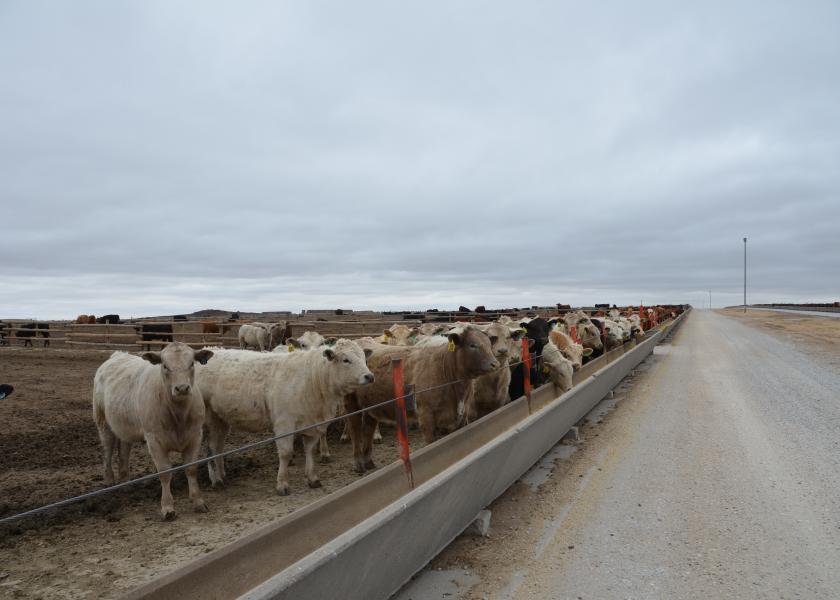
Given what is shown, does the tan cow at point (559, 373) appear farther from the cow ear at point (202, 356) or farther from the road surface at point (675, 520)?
the cow ear at point (202, 356)

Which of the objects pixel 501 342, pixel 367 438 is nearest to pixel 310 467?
pixel 367 438

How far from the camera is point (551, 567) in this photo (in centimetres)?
382

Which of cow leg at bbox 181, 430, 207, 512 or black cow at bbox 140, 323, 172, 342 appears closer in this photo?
cow leg at bbox 181, 430, 207, 512

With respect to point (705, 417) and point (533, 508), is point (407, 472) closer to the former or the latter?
point (533, 508)

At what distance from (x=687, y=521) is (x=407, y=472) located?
2.56 meters

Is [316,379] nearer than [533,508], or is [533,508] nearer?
[533,508]

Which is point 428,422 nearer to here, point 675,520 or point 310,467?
point 310,467

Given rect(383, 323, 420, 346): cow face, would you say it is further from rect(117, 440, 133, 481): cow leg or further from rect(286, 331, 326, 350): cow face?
rect(117, 440, 133, 481): cow leg

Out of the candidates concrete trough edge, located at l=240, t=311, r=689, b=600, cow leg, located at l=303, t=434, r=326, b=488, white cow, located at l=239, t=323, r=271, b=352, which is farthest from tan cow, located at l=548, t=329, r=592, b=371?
white cow, located at l=239, t=323, r=271, b=352

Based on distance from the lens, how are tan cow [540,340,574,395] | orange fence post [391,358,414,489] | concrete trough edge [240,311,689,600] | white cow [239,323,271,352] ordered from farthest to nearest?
white cow [239,323,271,352], tan cow [540,340,574,395], orange fence post [391,358,414,489], concrete trough edge [240,311,689,600]

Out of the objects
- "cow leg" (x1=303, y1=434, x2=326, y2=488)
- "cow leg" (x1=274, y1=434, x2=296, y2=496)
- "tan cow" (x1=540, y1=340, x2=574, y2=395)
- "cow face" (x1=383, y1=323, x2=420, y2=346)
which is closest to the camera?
"cow leg" (x1=274, y1=434, x2=296, y2=496)

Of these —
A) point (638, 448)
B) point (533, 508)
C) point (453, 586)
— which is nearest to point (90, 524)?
point (453, 586)

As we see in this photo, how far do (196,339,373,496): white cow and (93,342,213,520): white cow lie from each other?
0.63 m

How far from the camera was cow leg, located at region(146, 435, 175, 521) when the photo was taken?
17.4 ft
